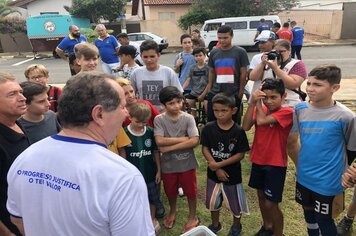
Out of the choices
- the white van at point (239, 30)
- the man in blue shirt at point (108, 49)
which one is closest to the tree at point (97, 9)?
the white van at point (239, 30)

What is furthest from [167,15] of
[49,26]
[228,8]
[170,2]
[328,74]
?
[328,74]

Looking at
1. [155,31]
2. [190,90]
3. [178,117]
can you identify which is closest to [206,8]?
[155,31]

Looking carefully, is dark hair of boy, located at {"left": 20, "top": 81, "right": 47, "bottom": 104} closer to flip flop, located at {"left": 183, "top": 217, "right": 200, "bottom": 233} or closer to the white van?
flip flop, located at {"left": 183, "top": 217, "right": 200, "bottom": 233}

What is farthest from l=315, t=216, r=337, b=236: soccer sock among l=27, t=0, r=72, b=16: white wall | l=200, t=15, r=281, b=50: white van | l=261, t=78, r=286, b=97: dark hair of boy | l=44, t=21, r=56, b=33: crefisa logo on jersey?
l=27, t=0, r=72, b=16: white wall

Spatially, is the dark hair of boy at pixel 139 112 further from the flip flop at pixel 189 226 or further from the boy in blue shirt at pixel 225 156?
the flip flop at pixel 189 226

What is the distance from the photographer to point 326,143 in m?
2.40

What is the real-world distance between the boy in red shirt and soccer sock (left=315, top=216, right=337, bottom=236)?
0.37 metres

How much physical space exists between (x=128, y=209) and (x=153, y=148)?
204 cm

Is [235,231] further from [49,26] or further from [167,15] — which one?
[167,15]

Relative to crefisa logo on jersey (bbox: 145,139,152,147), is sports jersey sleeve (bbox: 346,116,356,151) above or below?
above

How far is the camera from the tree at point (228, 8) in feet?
71.7

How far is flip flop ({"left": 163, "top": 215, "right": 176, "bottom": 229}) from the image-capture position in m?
3.32

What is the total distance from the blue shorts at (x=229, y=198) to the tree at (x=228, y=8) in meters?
21.1

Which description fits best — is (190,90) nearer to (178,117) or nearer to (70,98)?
(178,117)
